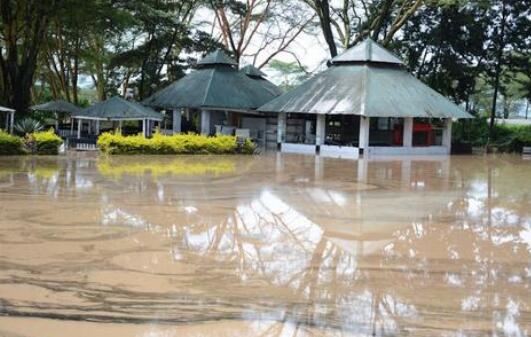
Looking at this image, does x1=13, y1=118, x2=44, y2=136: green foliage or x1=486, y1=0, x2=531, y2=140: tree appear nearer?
x1=13, y1=118, x2=44, y2=136: green foliage

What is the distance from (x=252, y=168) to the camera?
61.7ft

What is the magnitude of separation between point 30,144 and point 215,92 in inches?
412

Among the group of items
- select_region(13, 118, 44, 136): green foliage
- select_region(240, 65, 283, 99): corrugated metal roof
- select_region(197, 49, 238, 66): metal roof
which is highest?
select_region(197, 49, 238, 66): metal roof

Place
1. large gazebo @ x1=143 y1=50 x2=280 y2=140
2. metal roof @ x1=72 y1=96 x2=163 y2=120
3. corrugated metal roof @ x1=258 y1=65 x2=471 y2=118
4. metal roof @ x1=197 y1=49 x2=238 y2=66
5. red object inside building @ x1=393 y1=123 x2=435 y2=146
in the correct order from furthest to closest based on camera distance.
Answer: metal roof @ x1=197 y1=49 x2=238 y2=66 → large gazebo @ x1=143 y1=50 x2=280 y2=140 → red object inside building @ x1=393 y1=123 x2=435 y2=146 → corrugated metal roof @ x1=258 y1=65 x2=471 y2=118 → metal roof @ x1=72 y1=96 x2=163 y2=120

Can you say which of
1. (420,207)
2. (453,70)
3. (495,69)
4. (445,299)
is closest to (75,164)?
(420,207)

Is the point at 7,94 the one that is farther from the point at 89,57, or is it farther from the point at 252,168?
the point at 252,168

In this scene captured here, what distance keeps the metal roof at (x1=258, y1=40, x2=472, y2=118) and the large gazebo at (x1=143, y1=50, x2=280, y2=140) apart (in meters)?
1.93

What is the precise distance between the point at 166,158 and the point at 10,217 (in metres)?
12.1

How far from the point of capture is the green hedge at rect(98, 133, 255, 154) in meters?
22.6

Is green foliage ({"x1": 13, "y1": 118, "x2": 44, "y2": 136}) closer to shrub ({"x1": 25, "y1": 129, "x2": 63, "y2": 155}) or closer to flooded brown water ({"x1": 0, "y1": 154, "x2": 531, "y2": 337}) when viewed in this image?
shrub ({"x1": 25, "y1": 129, "x2": 63, "y2": 155})

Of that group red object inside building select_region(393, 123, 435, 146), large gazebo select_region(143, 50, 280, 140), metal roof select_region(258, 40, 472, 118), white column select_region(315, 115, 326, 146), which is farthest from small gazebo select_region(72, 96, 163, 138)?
red object inside building select_region(393, 123, 435, 146)

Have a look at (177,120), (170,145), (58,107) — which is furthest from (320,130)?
(58,107)

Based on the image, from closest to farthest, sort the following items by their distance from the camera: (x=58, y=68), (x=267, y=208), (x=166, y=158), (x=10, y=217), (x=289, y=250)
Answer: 1. (x=289, y=250)
2. (x=10, y=217)
3. (x=267, y=208)
4. (x=166, y=158)
5. (x=58, y=68)

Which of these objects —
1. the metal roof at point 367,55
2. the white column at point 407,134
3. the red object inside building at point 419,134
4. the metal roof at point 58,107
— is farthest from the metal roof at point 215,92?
the white column at point 407,134
